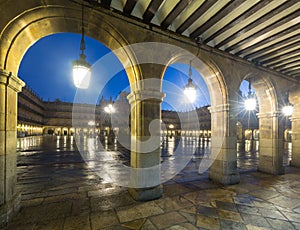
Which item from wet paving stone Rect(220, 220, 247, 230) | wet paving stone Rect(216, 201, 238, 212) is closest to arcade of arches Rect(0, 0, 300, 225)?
wet paving stone Rect(216, 201, 238, 212)

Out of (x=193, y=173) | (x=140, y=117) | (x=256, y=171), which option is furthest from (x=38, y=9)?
(x=256, y=171)

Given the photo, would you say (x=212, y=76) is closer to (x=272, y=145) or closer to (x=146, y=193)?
(x=272, y=145)

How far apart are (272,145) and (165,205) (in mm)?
5444

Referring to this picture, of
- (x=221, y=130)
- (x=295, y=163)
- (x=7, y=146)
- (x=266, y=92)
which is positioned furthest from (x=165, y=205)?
(x=295, y=163)

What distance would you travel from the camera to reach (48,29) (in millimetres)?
3426

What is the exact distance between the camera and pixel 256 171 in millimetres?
6598

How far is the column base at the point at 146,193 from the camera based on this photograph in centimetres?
374

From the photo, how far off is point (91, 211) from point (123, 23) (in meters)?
4.26

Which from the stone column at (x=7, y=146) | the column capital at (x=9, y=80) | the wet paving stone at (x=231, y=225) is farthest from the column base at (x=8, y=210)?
the wet paving stone at (x=231, y=225)

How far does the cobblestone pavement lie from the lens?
9.45ft

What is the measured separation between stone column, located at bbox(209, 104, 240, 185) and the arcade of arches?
0.03 metres

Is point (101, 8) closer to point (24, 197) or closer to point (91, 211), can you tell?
point (91, 211)

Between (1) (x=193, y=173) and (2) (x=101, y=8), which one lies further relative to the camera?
(1) (x=193, y=173)

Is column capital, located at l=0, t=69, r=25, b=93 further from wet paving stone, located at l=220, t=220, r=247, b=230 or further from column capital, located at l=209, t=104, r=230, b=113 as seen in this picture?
column capital, located at l=209, t=104, r=230, b=113
